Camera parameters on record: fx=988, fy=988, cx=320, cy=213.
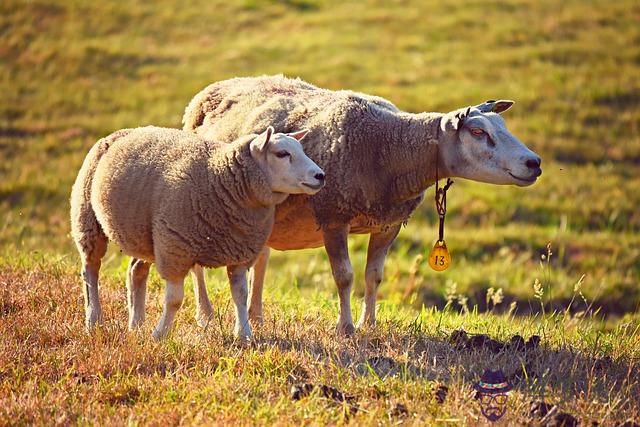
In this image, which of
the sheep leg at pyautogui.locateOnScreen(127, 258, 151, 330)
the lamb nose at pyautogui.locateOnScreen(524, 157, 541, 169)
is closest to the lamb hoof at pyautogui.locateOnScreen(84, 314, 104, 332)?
the sheep leg at pyautogui.locateOnScreen(127, 258, 151, 330)

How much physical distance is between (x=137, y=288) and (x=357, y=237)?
20.1ft

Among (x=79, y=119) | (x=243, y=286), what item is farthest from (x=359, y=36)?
(x=243, y=286)

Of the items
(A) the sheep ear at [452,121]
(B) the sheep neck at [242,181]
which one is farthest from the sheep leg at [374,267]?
(B) the sheep neck at [242,181]

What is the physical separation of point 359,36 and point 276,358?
15610 mm

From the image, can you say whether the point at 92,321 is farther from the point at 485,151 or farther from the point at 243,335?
the point at 485,151

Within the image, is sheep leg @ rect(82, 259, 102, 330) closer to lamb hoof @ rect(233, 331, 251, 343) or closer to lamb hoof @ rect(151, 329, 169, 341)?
lamb hoof @ rect(151, 329, 169, 341)

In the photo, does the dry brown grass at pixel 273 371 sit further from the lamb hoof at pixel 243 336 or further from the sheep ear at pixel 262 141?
the sheep ear at pixel 262 141

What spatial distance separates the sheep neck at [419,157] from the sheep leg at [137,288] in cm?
196

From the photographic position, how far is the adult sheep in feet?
22.4

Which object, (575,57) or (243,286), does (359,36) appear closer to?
(575,57)

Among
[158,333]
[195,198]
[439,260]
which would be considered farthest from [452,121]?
[158,333]

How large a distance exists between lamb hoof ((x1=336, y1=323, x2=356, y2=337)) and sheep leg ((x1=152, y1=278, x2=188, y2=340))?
46.1 inches

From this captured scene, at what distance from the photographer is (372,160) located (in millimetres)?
7176

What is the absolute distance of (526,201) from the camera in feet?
46.7
